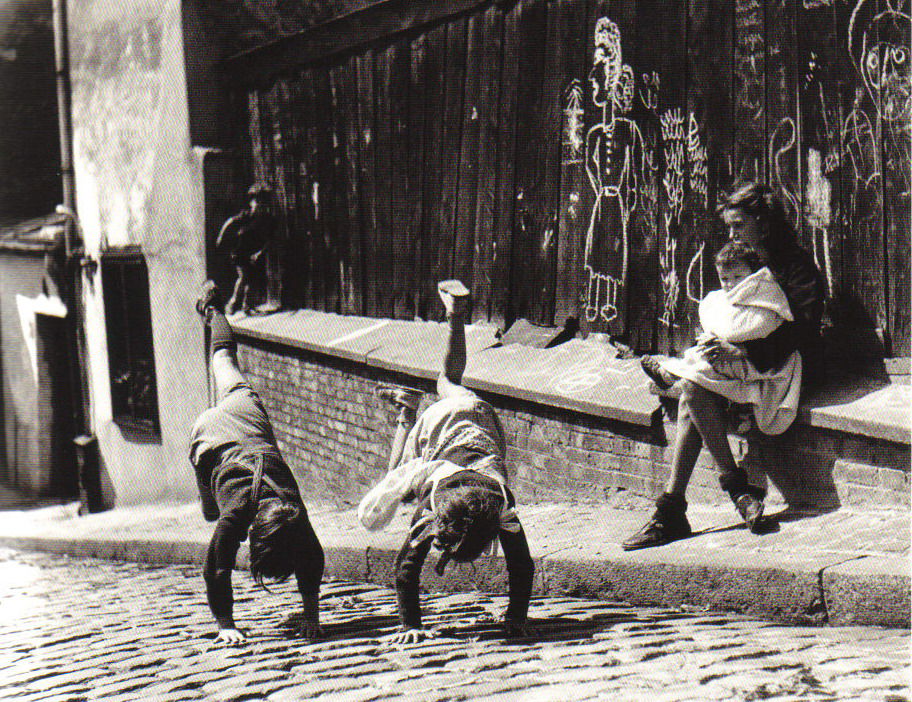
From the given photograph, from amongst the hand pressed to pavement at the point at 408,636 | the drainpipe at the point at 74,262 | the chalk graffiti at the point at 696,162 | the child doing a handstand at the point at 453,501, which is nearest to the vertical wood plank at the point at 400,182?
the chalk graffiti at the point at 696,162

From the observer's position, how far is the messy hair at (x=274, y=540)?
4.52m

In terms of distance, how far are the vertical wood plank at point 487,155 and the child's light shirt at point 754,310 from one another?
2.73 meters

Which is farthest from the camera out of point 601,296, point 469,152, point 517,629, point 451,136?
point 451,136

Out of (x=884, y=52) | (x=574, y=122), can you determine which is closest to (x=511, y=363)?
(x=574, y=122)

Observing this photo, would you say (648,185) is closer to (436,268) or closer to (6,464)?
(436,268)

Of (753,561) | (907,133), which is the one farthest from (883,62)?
(753,561)

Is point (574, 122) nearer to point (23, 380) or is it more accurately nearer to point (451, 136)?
point (451, 136)

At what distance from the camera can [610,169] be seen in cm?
638

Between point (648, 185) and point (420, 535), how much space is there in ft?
9.00

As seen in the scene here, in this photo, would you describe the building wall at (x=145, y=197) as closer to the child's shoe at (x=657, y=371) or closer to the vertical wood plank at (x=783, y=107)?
the child's shoe at (x=657, y=371)

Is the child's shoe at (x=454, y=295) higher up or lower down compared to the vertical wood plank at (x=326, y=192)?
lower down

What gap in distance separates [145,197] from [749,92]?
808 centimetres

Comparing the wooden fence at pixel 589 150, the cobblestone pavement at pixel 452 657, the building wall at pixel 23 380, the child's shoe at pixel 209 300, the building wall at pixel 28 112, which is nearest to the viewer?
the cobblestone pavement at pixel 452 657

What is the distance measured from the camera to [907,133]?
15.7 ft
